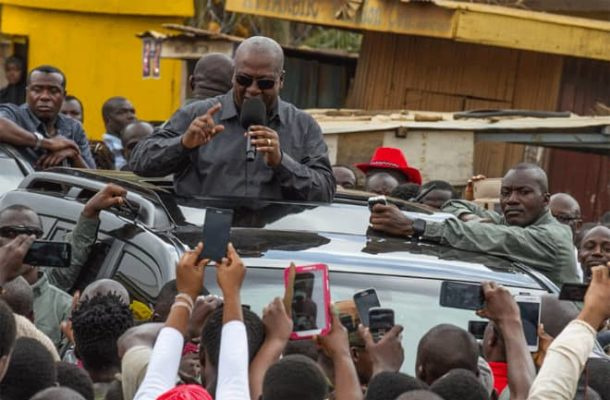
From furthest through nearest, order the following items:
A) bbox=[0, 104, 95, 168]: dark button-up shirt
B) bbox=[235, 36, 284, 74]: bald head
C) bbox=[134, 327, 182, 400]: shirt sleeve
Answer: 1. bbox=[0, 104, 95, 168]: dark button-up shirt
2. bbox=[235, 36, 284, 74]: bald head
3. bbox=[134, 327, 182, 400]: shirt sleeve

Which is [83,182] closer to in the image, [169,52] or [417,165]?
[417,165]

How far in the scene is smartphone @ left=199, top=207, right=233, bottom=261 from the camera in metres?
6.00

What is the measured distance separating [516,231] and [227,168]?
1.32 m

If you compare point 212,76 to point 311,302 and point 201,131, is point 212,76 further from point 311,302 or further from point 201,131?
point 311,302

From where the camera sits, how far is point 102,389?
6.70 meters

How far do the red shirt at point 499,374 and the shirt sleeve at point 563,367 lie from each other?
79 cm

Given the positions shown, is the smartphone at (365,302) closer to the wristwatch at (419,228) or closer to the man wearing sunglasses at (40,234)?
the wristwatch at (419,228)

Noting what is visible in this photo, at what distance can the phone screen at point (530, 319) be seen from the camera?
6520mm

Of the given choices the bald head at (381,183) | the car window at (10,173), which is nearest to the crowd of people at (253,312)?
the car window at (10,173)

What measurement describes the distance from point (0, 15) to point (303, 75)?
11.4 ft

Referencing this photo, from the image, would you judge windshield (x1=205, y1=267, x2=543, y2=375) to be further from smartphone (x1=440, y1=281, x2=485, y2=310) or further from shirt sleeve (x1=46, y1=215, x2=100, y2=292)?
shirt sleeve (x1=46, y1=215, x2=100, y2=292)

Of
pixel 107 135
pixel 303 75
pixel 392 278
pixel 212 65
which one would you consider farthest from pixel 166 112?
pixel 392 278

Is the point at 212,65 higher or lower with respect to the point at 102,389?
higher

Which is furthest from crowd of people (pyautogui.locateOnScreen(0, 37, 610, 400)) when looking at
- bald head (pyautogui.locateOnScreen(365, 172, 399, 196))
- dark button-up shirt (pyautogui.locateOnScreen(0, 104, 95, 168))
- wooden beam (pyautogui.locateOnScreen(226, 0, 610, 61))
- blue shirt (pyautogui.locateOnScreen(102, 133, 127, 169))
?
wooden beam (pyautogui.locateOnScreen(226, 0, 610, 61))
